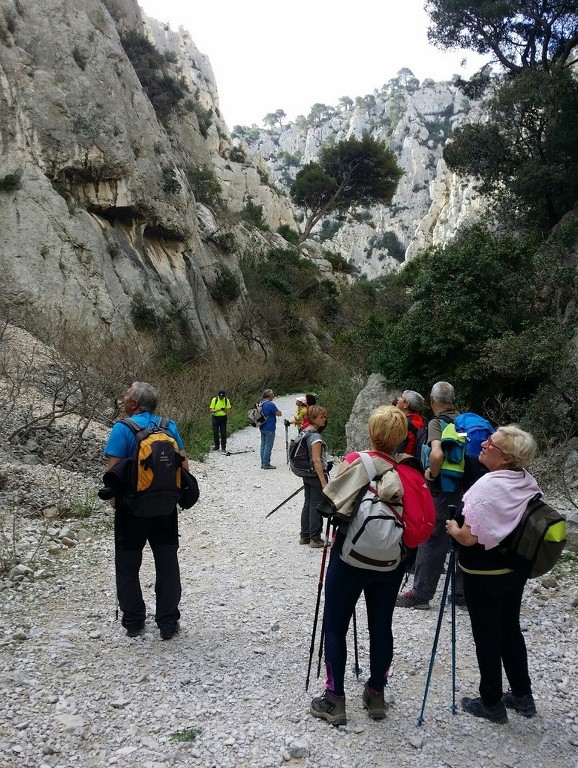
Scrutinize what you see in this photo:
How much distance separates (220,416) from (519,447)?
458 inches

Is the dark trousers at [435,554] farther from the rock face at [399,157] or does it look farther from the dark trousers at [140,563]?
the rock face at [399,157]

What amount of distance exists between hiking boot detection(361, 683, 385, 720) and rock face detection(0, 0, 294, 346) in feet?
56.8

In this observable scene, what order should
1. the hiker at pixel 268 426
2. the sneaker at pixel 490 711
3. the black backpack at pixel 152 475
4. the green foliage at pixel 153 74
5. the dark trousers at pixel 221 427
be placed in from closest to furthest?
the sneaker at pixel 490 711
the black backpack at pixel 152 475
the hiker at pixel 268 426
the dark trousers at pixel 221 427
the green foliage at pixel 153 74

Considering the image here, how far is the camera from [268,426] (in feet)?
39.7

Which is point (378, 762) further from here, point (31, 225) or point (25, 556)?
point (31, 225)

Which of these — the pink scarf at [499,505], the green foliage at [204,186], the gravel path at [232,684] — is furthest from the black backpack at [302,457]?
the green foliage at [204,186]

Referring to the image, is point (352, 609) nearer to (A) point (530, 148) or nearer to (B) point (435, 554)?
Answer: (B) point (435, 554)

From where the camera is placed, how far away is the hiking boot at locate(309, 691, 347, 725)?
3.05 meters

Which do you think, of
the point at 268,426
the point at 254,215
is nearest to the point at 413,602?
the point at 268,426

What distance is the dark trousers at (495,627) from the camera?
2969 millimetres

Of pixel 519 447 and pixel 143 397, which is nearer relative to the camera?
pixel 519 447

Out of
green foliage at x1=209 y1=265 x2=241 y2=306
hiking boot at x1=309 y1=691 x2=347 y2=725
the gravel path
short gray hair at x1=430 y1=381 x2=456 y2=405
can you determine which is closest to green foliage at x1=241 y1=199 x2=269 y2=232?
green foliage at x1=209 y1=265 x2=241 y2=306

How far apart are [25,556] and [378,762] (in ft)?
13.1

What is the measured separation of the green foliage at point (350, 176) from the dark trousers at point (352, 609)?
39.5 meters
